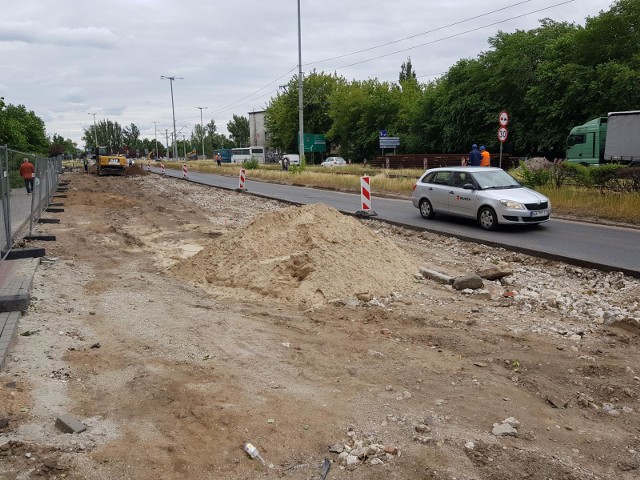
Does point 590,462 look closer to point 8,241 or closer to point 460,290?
point 460,290

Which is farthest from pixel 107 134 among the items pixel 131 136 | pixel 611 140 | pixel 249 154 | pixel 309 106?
pixel 611 140

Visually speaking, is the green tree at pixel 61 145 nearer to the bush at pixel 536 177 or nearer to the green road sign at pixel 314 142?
the green road sign at pixel 314 142

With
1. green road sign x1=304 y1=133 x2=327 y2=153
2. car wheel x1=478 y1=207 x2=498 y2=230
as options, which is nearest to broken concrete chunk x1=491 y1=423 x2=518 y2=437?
car wheel x1=478 y1=207 x2=498 y2=230

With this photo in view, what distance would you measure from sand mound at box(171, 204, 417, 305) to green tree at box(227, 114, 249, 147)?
13053 centimetres

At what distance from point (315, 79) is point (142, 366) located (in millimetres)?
75995

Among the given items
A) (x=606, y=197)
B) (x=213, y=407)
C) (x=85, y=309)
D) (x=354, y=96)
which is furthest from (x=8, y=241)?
(x=354, y=96)

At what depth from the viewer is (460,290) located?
8.40 m

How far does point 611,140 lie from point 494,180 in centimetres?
1806

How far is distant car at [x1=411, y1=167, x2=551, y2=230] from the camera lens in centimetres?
1377

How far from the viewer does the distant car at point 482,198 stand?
45.2 feet

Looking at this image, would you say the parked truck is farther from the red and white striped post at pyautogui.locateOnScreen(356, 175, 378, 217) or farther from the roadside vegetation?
the red and white striped post at pyautogui.locateOnScreen(356, 175, 378, 217)

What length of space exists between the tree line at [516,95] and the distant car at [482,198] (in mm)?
24623

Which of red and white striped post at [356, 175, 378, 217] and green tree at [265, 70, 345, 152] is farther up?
green tree at [265, 70, 345, 152]

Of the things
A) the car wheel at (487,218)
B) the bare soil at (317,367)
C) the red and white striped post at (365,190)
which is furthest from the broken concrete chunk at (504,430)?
the red and white striped post at (365,190)
